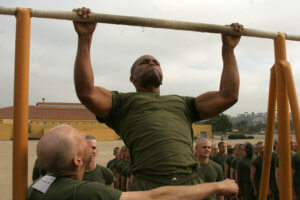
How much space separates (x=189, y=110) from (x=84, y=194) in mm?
1007

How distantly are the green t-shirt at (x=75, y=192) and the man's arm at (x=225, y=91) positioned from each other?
0.95 metres

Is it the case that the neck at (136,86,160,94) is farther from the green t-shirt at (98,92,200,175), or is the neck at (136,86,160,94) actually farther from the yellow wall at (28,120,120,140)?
the yellow wall at (28,120,120,140)

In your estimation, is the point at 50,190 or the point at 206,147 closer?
the point at 50,190

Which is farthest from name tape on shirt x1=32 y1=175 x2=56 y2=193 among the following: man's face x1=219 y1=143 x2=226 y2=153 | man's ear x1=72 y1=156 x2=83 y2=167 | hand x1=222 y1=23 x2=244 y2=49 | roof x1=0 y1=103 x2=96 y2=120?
roof x1=0 y1=103 x2=96 y2=120

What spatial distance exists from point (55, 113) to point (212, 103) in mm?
41931

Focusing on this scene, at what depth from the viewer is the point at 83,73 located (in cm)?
176

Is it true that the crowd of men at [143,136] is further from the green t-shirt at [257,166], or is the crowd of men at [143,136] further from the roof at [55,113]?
the roof at [55,113]

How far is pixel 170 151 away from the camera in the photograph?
1.81 meters

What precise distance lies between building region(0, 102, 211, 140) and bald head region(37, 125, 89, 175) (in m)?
35.1

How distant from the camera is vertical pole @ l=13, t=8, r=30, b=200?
5.42ft

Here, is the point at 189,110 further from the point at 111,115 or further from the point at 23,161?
the point at 23,161

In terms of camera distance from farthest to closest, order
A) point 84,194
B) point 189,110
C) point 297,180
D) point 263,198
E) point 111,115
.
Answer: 1. point 297,180
2. point 263,198
3. point 189,110
4. point 111,115
5. point 84,194

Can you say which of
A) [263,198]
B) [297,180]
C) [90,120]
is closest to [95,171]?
[263,198]

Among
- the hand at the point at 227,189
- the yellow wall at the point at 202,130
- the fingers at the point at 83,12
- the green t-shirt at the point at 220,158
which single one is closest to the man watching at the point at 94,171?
the fingers at the point at 83,12
